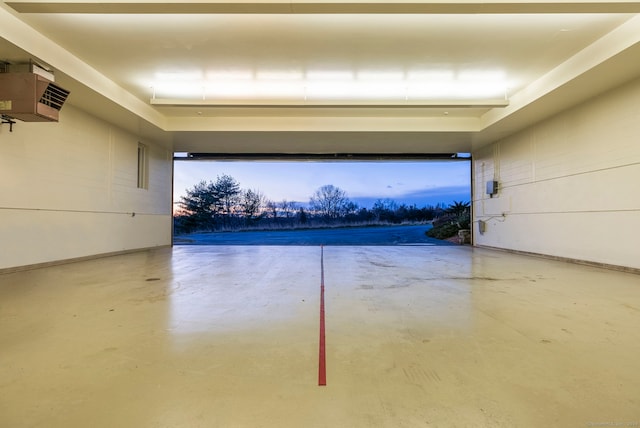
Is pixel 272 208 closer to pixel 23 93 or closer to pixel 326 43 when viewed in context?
pixel 23 93

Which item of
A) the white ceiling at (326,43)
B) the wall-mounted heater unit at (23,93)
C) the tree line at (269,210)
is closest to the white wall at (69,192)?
the white ceiling at (326,43)

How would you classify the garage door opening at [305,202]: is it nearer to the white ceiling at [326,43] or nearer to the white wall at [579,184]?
the white wall at [579,184]

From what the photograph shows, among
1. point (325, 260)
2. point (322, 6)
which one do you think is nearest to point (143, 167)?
point (325, 260)

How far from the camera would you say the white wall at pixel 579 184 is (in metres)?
5.84

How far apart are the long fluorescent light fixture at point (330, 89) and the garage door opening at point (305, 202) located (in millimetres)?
10473

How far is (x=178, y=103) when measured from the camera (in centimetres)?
708

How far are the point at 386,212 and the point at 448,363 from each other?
20183 millimetres

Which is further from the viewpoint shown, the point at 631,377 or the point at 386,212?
the point at 386,212

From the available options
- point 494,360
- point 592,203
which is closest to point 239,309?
point 494,360

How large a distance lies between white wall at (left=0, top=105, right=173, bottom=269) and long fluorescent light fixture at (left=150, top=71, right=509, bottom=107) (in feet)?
6.58

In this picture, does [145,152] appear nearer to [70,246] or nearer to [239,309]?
[70,246]

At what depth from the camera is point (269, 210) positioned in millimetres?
20172

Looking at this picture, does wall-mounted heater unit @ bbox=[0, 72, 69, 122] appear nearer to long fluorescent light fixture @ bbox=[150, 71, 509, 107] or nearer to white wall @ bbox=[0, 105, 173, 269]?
white wall @ bbox=[0, 105, 173, 269]

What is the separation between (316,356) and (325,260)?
5.45 metres
